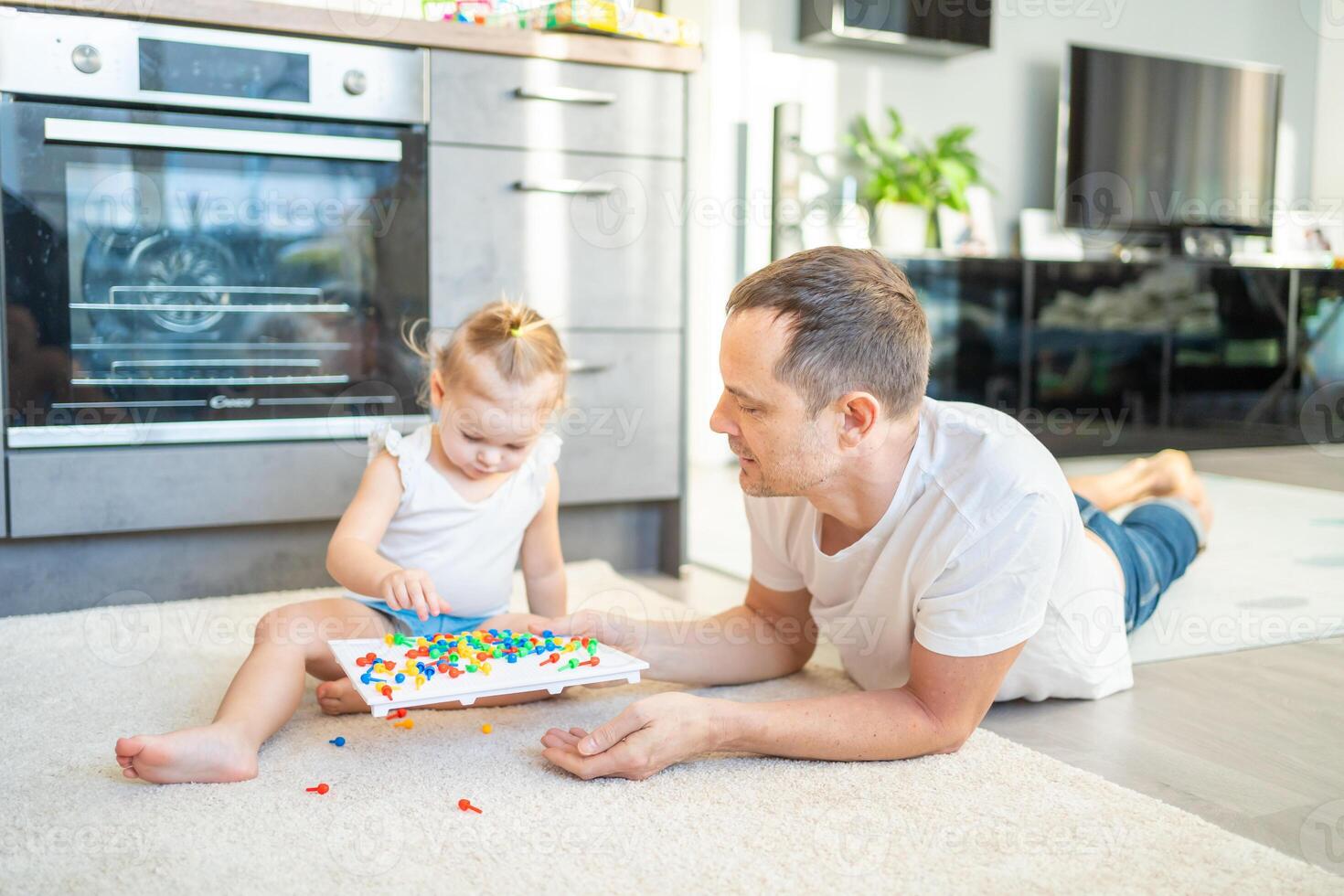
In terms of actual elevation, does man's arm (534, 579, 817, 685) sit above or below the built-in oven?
below

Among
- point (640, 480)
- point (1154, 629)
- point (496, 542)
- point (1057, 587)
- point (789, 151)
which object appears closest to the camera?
point (1057, 587)

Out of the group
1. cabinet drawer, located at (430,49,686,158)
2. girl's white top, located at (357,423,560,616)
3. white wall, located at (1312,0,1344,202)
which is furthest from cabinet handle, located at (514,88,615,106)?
white wall, located at (1312,0,1344,202)

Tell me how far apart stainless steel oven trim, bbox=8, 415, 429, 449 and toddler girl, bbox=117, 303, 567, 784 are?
327 mm

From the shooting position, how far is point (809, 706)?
133cm

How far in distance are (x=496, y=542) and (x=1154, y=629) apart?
1134 millimetres

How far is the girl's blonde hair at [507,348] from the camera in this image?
1631 millimetres

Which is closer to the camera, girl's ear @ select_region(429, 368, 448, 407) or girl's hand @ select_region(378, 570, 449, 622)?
girl's hand @ select_region(378, 570, 449, 622)

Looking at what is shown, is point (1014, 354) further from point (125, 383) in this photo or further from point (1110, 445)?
point (125, 383)

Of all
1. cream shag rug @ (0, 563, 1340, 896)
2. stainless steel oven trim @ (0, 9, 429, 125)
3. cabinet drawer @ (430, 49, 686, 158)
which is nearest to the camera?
cream shag rug @ (0, 563, 1340, 896)

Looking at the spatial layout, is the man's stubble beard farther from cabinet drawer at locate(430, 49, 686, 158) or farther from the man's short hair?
cabinet drawer at locate(430, 49, 686, 158)

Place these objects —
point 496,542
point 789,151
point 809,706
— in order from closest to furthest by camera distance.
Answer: point 809,706 < point 496,542 < point 789,151

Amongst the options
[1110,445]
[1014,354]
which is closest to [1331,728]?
[1014,354]

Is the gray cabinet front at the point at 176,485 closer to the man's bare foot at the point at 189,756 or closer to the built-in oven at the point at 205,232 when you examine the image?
the built-in oven at the point at 205,232

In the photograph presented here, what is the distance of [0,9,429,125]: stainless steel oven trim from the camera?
1.96 meters
